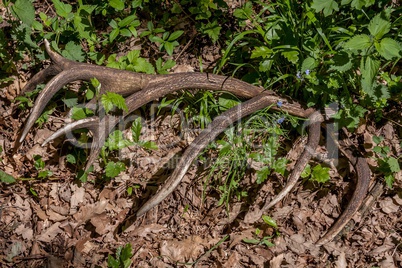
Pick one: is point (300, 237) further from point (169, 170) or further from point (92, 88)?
point (92, 88)

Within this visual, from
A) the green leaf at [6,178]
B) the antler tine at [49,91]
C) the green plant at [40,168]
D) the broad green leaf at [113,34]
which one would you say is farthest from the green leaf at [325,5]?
the green leaf at [6,178]

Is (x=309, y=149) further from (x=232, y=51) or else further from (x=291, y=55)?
(x=232, y=51)

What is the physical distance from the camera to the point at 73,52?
3186 millimetres

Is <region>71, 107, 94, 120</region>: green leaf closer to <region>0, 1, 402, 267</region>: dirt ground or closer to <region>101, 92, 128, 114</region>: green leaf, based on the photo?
<region>101, 92, 128, 114</region>: green leaf

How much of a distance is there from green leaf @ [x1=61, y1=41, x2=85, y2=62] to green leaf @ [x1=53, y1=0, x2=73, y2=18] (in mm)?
210

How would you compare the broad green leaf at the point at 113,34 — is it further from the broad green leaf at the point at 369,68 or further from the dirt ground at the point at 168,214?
the broad green leaf at the point at 369,68

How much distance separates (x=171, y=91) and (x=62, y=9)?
3.48ft

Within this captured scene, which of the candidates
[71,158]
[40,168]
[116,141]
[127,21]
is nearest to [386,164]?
[116,141]

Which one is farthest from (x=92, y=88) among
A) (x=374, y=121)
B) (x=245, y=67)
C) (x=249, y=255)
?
(x=374, y=121)

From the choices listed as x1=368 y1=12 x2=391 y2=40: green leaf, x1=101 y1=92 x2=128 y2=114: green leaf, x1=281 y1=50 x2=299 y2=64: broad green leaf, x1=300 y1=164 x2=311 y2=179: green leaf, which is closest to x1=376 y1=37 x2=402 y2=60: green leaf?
x1=368 y1=12 x2=391 y2=40: green leaf

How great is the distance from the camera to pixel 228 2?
3.48 metres

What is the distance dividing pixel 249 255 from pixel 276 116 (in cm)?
110

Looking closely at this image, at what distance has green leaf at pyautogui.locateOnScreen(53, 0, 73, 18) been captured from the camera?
10.2 feet

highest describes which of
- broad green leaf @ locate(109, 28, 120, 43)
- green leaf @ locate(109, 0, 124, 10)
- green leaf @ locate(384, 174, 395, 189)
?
green leaf @ locate(109, 0, 124, 10)
